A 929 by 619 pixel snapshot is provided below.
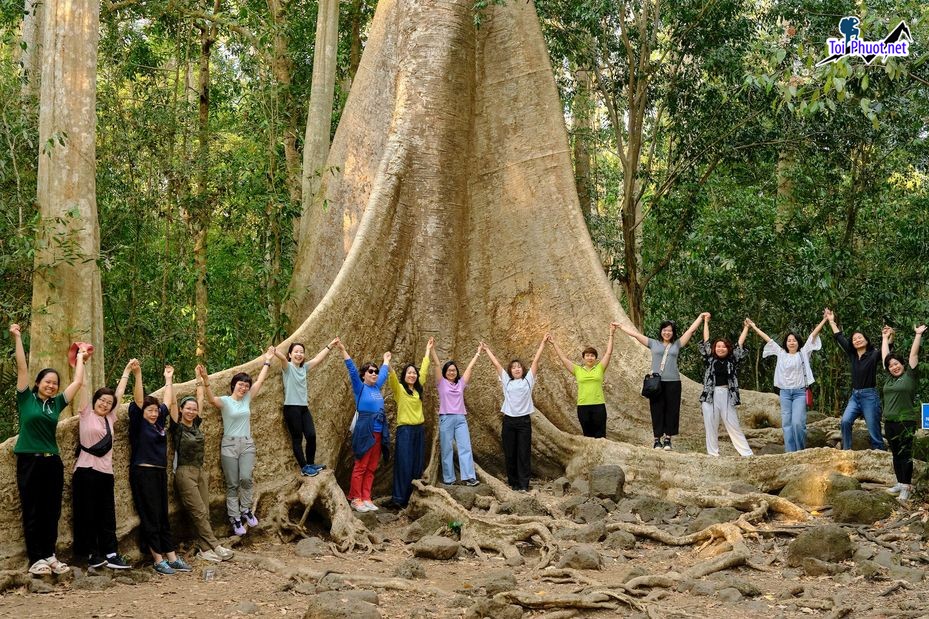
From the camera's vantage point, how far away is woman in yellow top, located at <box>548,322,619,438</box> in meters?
9.41

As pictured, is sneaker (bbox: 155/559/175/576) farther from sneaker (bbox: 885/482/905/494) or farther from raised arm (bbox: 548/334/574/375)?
sneaker (bbox: 885/482/905/494)

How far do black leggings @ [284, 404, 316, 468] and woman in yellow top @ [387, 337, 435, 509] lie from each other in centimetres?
86

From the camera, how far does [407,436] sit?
897 centimetres

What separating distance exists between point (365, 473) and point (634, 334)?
2918 millimetres

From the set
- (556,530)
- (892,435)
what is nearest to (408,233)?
(556,530)

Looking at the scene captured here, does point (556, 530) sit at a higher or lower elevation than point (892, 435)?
lower

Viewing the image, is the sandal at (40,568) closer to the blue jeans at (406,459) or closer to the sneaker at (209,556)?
the sneaker at (209,556)

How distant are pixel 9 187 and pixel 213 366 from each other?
15.0ft

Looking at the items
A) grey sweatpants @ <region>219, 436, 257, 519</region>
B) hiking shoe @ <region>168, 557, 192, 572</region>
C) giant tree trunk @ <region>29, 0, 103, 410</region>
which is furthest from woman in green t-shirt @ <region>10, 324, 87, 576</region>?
grey sweatpants @ <region>219, 436, 257, 519</region>

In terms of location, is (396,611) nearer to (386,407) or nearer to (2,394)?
(386,407)

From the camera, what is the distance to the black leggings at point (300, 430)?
330 inches

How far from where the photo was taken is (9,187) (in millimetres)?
9945

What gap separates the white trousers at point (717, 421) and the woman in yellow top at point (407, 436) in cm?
270

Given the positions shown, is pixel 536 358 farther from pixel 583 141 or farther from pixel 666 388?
pixel 583 141
